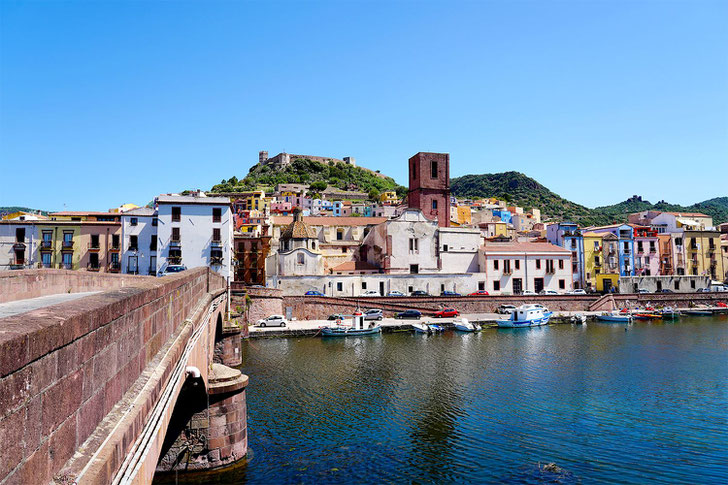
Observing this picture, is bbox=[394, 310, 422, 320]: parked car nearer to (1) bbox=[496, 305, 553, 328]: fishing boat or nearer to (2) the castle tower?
(1) bbox=[496, 305, 553, 328]: fishing boat

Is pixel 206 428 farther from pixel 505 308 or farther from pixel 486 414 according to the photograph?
pixel 505 308

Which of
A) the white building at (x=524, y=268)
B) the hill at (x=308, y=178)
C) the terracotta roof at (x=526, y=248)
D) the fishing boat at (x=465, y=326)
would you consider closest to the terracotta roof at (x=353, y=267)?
the white building at (x=524, y=268)

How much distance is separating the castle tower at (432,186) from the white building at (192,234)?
32.4 meters

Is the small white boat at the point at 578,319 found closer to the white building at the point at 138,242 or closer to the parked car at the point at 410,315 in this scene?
the parked car at the point at 410,315

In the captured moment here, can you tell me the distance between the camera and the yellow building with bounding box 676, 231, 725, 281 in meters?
80.9

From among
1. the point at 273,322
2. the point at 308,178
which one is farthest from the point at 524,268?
the point at 308,178

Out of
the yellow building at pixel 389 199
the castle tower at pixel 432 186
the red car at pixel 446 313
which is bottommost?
the red car at pixel 446 313

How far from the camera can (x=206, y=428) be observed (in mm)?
17859

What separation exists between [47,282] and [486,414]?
1996 centimetres

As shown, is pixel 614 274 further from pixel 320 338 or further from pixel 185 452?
pixel 185 452

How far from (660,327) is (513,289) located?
63.4 feet

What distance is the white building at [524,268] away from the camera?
2785 inches

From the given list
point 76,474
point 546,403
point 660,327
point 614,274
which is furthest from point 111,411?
point 614,274

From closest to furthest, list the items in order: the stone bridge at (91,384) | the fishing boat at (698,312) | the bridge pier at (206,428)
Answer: the stone bridge at (91,384)
the bridge pier at (206,428)
the fishing boat at (698,312)
